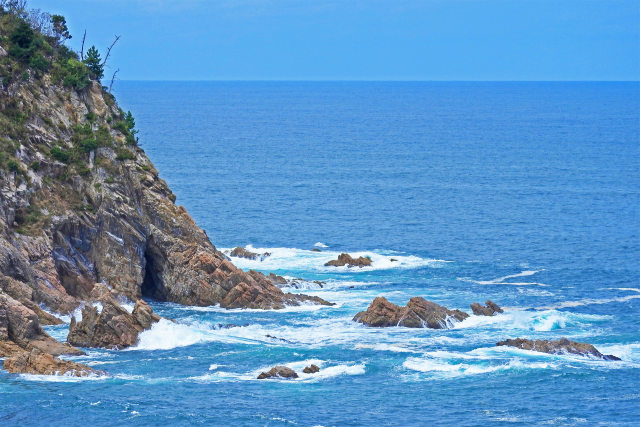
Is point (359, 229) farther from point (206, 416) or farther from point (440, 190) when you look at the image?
point (206, 416)

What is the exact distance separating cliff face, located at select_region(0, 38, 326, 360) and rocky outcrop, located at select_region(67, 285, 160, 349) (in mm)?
6690

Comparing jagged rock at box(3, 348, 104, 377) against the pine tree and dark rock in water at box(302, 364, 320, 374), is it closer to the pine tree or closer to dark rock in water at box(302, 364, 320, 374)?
dark rock in water at box(302, 364, 320, 374)

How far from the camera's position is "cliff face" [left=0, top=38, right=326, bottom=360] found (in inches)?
3305

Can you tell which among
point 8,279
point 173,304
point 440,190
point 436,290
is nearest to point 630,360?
point 436,290

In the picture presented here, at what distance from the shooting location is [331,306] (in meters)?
88.4

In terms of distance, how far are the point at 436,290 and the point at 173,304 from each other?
24189 millimetres

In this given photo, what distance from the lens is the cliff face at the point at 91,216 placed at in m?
83.9

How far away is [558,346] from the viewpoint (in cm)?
7481

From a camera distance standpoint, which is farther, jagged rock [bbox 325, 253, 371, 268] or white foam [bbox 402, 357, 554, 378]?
jagged rock [bbox 325, 253, 371, 268]

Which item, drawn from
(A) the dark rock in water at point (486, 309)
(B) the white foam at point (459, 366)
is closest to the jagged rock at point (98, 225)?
(A) the dark rock in water at point (486, 309)

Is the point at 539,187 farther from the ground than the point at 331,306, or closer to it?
farther from the ground

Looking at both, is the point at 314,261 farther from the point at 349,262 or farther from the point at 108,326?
the point at 108,326

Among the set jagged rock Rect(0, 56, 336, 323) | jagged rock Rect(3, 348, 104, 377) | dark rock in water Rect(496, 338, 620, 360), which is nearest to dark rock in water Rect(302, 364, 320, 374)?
jagged rock Rect(3, 348, 104, 377)

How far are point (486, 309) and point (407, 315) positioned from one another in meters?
7.85
